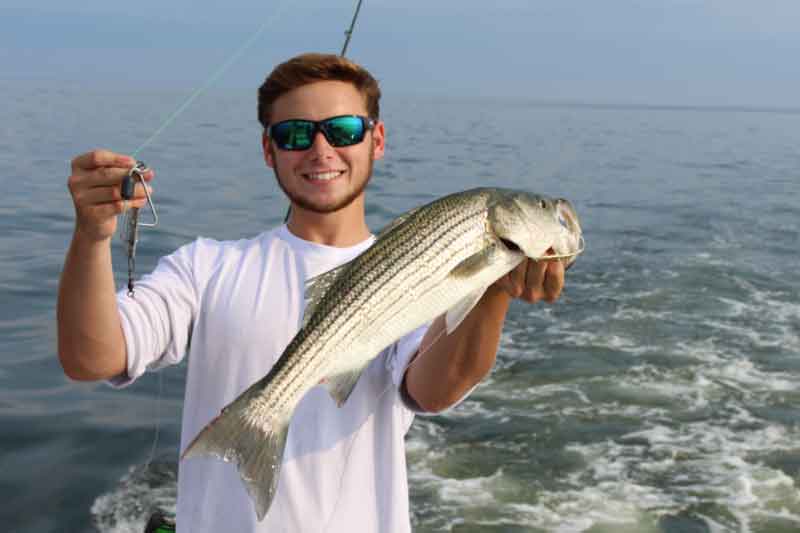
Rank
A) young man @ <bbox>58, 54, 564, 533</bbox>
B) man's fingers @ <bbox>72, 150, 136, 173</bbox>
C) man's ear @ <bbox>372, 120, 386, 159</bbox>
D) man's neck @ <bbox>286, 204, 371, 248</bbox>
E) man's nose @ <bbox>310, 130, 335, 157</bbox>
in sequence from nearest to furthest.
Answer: man's fingers @ <bbox>72, 150, 136, 173</bbox> → young man @ <bbox>58, 54, 564, 533</bbox> → man's nose @ <bbox>310, 130, 335, 157</bbox> → man's neck @ <bbox>286, 204, 371, 248</bbox> → man's ear @ <bbox>372, 120, 386, 159</bbox>

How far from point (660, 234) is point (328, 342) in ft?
52.0

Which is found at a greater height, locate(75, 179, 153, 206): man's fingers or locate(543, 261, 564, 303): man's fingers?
locate(75, 179, 153, 206): man's fingers

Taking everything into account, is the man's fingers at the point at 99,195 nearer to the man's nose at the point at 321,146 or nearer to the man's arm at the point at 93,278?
the man's arm at the point at 93,278

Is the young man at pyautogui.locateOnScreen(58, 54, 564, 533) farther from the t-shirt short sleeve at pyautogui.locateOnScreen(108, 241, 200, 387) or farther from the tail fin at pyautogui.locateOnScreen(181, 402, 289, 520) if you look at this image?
the tail fin at pyautogui.locateOnScreen(181, 402, 289, 520)

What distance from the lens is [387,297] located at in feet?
8.67

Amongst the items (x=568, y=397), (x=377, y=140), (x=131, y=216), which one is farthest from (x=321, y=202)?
(x=568, y=397)

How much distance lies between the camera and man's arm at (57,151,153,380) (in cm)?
239

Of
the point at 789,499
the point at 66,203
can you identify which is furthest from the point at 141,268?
the point at 789,499

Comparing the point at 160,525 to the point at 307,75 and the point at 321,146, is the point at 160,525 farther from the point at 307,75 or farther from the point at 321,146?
→ the point at 307,75

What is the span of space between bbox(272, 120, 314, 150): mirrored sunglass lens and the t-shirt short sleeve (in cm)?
53

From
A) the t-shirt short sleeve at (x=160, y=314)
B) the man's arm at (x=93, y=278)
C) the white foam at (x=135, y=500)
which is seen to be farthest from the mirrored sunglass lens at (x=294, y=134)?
the white foam at (x=135, y=500)

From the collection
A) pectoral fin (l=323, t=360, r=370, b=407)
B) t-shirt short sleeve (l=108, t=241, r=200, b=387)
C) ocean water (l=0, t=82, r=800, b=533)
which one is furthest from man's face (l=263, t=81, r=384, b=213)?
ocean water (l=0, t=82, r=800, b=533)

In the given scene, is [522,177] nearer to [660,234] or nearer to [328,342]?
[660,234]

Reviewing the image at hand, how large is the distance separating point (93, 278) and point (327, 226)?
3.33ft
